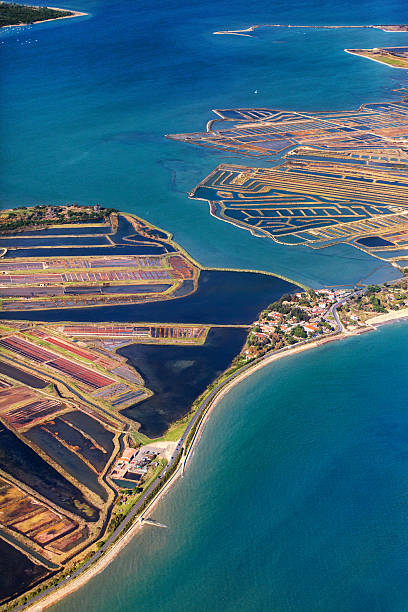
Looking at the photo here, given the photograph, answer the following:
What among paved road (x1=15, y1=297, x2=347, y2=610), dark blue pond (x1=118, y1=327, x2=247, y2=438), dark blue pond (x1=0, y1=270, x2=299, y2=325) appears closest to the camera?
paved road (x1=15, y1=297, x2=347, y2=610)

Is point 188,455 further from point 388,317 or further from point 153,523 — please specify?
point 388,317

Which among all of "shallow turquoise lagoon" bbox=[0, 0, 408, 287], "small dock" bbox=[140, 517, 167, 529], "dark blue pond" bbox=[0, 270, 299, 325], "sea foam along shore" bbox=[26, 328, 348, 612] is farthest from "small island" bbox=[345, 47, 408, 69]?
"small dock" bbox=[140, 517, 167, 529]

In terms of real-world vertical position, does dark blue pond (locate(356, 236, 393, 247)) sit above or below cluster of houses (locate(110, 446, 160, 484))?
above

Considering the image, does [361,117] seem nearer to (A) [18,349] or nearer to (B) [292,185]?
(B) [292,185]

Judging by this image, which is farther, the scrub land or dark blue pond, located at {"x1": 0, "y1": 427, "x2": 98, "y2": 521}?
dark blue pond, located at {"x1": 0, "y1": 427, "x2": 98, "y2": 521}

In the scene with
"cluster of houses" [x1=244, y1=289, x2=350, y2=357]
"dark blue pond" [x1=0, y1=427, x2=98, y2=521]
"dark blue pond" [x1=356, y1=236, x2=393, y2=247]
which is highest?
"dark blue pond" [x1=356, y1=236, x2=393, y2=247]

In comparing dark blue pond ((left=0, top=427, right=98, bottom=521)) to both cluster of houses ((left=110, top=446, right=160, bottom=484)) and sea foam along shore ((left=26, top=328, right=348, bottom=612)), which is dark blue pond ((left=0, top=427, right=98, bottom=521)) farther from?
cluster of houses ((left=110, top=446, right=160, bottom=484))

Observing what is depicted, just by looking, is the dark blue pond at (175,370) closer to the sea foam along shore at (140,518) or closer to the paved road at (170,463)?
the paved road at (170,463)

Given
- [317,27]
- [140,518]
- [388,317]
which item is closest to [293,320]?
[388,317]
